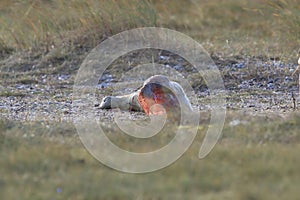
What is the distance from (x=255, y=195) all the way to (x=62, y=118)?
11.4ft

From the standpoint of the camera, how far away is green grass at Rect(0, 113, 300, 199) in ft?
15.4

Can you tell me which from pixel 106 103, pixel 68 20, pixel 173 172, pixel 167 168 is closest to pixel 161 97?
pixel 106 103

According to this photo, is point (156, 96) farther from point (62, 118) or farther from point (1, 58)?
point (1, 58)

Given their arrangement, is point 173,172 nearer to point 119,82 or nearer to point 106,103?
point 106,103

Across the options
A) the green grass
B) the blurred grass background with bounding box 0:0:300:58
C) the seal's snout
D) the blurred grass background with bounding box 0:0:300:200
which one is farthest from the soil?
the green grass

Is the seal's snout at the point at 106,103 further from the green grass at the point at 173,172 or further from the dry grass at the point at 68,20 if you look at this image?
the dry grass at the point at 68,20

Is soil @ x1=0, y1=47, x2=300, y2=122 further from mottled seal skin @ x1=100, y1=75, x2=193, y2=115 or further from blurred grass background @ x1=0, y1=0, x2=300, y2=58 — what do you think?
blurred grass background @ x1=0, y1=0, x2=300, y2=58

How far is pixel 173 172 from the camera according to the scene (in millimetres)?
5145

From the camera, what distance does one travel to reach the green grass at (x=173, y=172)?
15.4 feet

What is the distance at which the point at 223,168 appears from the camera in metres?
5.15

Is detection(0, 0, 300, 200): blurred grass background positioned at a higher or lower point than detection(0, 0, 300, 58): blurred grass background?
higher

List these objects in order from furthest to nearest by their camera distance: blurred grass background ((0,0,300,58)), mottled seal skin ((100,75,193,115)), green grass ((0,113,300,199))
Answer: blurred grass background ((0,0,300,58)), mottled seal skin ((100,75,193,115)), green grass ((0,113,300,199))

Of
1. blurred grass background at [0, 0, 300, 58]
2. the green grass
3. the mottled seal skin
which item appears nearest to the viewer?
the green grass

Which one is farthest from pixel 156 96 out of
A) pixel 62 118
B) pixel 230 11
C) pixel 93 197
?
pixel 230 11
